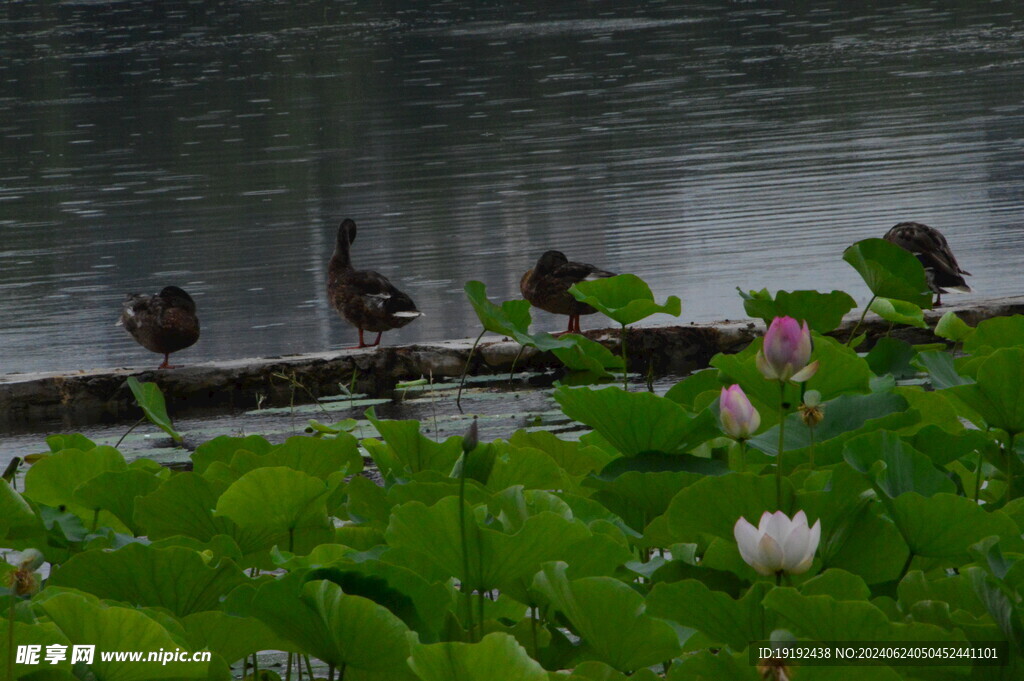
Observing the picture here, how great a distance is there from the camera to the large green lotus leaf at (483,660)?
5.02 ft

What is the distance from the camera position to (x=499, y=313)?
414 centimetres

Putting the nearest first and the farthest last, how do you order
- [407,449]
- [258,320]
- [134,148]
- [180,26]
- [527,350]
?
A: [407,449] < [527,350] < [258,320] < [134,148] < [180,26]

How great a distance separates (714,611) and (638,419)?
1.98ft

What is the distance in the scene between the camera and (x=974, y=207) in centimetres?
A: 1098

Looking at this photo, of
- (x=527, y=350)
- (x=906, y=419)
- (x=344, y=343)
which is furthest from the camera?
(x=344, y=343)

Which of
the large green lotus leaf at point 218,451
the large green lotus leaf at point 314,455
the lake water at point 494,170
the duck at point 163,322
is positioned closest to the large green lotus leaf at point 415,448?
the large green lotus leaf at point 314,455

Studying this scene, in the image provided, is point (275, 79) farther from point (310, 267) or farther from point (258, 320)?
point (258, 320)

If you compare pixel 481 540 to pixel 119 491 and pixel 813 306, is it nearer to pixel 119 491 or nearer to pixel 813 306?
pixel 119 491

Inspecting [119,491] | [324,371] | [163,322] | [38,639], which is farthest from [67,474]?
[163,322]

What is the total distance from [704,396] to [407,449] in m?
0.62

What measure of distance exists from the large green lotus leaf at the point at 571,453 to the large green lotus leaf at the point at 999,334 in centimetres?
95

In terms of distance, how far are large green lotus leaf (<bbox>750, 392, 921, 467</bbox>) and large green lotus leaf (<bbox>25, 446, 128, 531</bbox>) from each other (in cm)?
119

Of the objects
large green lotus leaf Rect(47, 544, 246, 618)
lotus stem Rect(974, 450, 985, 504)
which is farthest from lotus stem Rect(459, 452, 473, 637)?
lotus stem Rect(974, 450, 985, 504)

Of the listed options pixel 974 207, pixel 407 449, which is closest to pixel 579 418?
pixel 407 449
